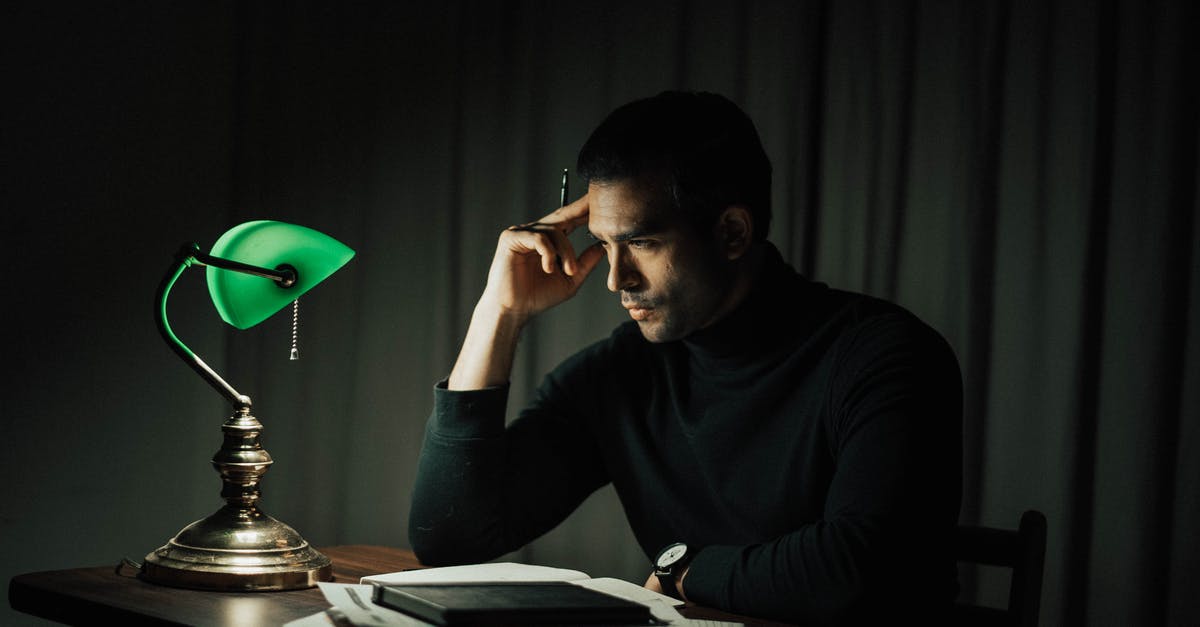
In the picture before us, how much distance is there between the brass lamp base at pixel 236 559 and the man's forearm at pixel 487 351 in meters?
0.43

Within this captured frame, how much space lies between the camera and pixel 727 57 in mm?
2559

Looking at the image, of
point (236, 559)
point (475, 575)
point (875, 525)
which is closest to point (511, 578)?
point (475, 575)

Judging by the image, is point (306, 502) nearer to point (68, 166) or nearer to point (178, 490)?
point (178, 490)

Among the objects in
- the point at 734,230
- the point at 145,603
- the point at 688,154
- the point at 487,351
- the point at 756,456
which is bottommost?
the point at 145,603

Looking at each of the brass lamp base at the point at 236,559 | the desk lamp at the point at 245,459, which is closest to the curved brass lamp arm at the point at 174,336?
the desk lamp at the point at 245,459

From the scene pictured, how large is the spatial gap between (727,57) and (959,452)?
55.0 inches

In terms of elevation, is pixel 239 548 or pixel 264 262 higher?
pixel 264 262

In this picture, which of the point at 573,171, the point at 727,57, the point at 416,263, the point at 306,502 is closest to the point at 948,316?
the point at 727,57

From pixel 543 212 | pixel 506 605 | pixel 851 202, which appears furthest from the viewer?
pixel 543 212

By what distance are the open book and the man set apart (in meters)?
0.10

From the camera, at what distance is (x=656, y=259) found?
164cm

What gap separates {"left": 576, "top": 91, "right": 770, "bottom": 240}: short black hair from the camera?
1630 mm

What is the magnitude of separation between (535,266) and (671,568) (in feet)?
2.18

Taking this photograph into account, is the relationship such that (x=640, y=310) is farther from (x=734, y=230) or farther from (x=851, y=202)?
(x=851, y=202)
